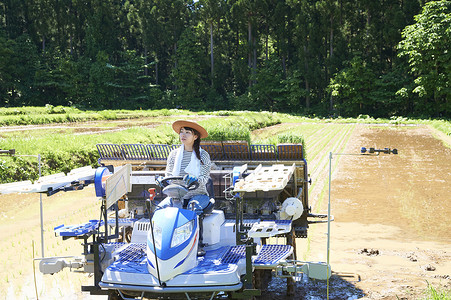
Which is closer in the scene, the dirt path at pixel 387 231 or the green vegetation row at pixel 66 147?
the dirt path at pixel 387 231

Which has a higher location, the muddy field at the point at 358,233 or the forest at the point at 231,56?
the forest at the point at 231,56

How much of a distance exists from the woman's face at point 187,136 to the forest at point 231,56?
138ft

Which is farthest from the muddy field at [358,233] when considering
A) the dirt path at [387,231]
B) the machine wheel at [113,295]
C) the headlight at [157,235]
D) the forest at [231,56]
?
the forest at [231,56]

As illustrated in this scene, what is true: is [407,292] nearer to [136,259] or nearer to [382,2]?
[136,259]

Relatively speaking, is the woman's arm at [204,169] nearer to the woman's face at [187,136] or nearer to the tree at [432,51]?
the woman's face at [187,136]

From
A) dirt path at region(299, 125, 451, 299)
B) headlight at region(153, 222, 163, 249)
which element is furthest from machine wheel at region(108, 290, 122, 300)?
dirt path at region(299, 125, 451, 299)

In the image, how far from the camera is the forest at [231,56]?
4888 cm

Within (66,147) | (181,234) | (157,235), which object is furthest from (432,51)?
(157,235)

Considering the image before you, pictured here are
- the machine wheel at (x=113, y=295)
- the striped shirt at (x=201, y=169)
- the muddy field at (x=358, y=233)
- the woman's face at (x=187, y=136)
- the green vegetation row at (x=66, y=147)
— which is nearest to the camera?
the machine wheel at (x=113, y=295)

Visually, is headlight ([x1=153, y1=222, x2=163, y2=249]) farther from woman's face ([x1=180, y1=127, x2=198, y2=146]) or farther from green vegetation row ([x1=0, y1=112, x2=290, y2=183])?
green vegetation row ([x1=0, y1=112, x2=290, y2=183])

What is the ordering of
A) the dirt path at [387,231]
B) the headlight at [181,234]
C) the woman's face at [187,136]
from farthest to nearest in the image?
the dirt path at [387,231]
the woman's face at [187,136]
the headlight at [181,234]

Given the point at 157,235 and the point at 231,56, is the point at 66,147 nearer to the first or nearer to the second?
the point at 157,235

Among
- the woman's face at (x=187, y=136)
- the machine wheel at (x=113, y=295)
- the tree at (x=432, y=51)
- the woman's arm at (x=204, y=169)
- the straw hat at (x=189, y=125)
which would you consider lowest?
the machine wheel at (x=113, y=295)

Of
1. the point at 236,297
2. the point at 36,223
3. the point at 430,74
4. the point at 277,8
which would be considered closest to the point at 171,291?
the point at 236,297
